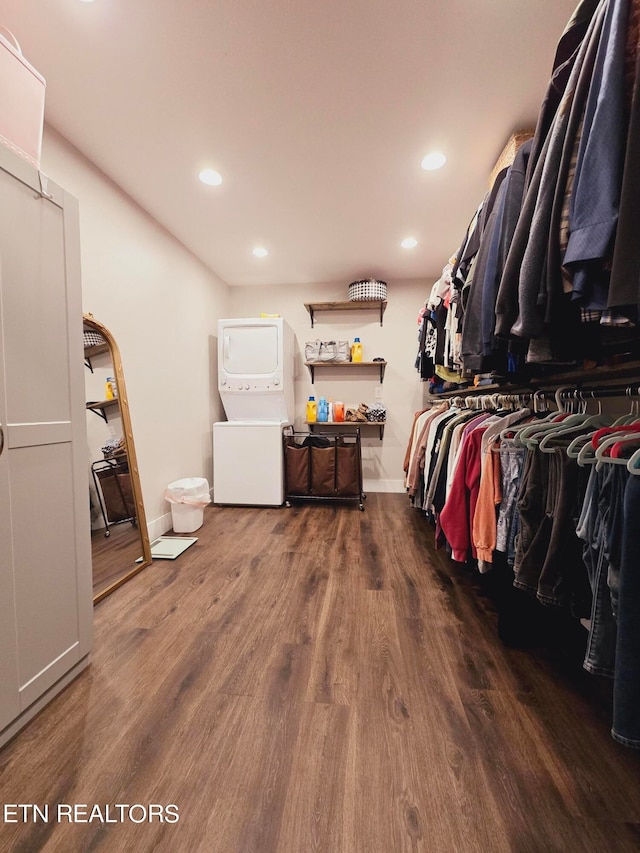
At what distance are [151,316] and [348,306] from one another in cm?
207

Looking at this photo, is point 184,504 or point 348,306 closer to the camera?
point 184,504

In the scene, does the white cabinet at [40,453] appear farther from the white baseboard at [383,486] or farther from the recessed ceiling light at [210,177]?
the white baseboard at [383,486]

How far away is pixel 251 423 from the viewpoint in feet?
10.9

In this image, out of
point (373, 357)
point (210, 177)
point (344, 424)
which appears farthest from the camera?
point (373, 357)

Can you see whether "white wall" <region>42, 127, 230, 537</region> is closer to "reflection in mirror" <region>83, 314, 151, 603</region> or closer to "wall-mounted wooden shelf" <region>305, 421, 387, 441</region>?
"reflection in mirror" <region>83, 314, 151, 603</region>

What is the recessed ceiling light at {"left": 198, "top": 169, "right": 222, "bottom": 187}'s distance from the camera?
2045mm

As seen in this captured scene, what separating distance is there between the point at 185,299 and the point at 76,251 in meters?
1.86

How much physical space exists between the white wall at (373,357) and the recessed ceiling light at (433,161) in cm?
185

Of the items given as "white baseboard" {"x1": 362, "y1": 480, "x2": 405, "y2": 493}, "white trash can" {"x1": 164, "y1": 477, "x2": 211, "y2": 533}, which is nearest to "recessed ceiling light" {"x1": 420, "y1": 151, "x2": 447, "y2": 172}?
"white trash can" {"x1": 164, "y1": 477, "x2": 211, "y2": 533}

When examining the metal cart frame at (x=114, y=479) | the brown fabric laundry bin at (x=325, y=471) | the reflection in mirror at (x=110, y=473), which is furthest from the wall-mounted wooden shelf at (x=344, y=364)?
the metal cart frame at (x=114, y=479)

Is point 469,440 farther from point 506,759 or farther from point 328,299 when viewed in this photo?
point 328,299

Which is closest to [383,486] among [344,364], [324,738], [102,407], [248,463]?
[344,364]

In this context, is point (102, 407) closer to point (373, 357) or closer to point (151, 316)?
point (151, 316)

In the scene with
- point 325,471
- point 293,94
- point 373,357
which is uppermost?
point 293,94
